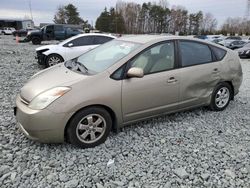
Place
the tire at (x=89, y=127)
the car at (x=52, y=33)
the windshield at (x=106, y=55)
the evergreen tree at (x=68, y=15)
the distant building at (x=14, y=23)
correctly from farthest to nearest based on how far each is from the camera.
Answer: the evergreen tree at (x=68, y=15), the distant building at (x=14, y=23), the car at (x=52, y=33), the windshield at (x=106, y=55), the tire at (x=89, y=127)

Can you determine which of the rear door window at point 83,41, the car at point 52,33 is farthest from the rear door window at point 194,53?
the car at point 52,33

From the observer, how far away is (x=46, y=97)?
2.95 meters

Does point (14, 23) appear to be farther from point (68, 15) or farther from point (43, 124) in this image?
point (43, 124)

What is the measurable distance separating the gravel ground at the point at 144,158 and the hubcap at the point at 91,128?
15cm

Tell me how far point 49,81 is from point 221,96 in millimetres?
3144

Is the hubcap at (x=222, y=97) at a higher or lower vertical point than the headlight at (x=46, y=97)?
lower

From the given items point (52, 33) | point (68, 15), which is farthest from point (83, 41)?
point (68, 15)

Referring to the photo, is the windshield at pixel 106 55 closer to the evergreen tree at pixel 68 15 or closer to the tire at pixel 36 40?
the tire at pixel 36 40

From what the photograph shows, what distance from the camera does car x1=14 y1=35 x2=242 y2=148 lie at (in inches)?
117

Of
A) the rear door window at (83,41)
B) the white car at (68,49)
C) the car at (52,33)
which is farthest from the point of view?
the car at (52,33)

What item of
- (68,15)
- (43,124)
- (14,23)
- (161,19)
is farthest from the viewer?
(161,19)

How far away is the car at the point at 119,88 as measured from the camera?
2961 mm

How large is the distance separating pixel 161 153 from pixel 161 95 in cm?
91

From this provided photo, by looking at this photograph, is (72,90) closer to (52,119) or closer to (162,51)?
(52,119)
